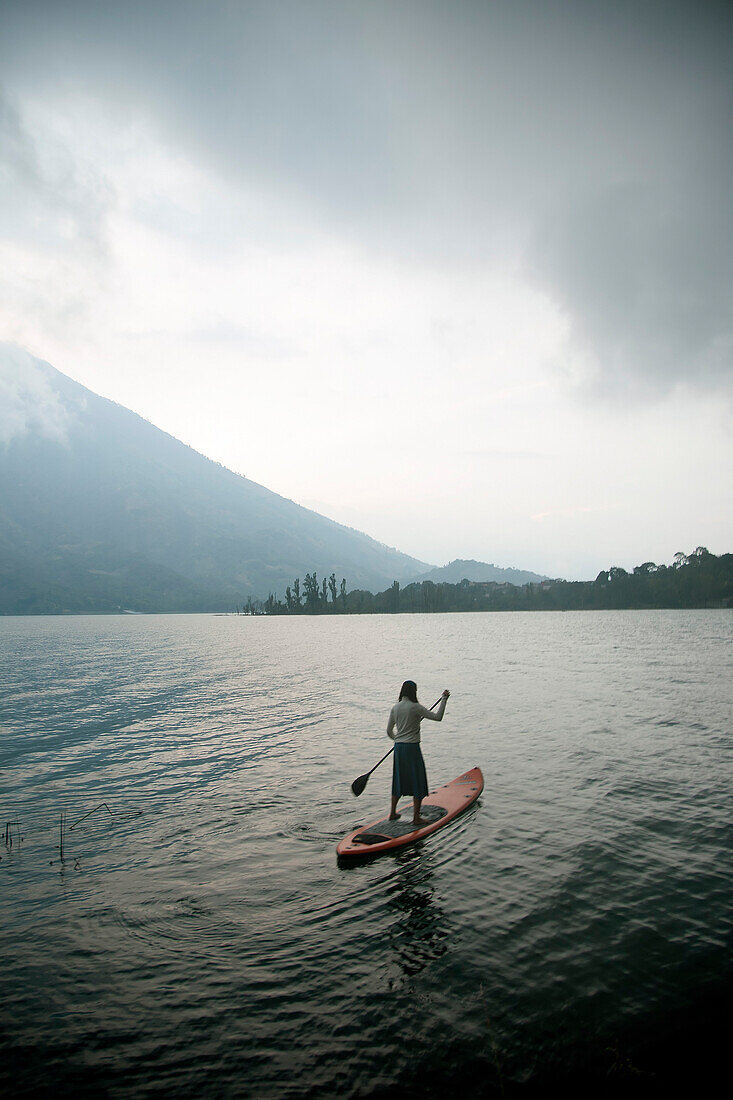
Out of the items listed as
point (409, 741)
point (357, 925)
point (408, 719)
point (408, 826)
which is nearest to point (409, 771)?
point (409, 741)

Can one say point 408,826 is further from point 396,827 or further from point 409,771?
point 409,771

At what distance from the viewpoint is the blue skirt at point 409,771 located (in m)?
15.3

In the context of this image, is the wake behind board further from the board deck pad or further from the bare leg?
the bare leg

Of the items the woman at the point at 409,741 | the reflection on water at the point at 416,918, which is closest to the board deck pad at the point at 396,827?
the reflection on water at the point at 416,918

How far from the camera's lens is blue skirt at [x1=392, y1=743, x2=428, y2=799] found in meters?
15.3

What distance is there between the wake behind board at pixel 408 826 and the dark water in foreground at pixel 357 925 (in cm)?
41

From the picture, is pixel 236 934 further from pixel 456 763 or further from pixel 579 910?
pixel 456 763

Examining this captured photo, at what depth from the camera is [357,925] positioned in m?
11.4

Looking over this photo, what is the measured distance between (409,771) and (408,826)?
1764 mm

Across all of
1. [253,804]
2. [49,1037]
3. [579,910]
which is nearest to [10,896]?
Result: [49,1037]

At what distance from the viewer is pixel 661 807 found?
59.6 ft

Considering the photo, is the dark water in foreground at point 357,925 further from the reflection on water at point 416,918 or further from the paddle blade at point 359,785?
the paddle blade at point 359,785

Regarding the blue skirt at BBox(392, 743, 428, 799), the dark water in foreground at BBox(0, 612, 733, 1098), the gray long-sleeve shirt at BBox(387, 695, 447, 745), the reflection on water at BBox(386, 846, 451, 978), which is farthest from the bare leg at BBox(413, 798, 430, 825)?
the gray long-sleeve shirt at BBox(387, 695, 447, 745)

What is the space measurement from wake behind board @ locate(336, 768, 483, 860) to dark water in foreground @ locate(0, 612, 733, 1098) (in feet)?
1.36
